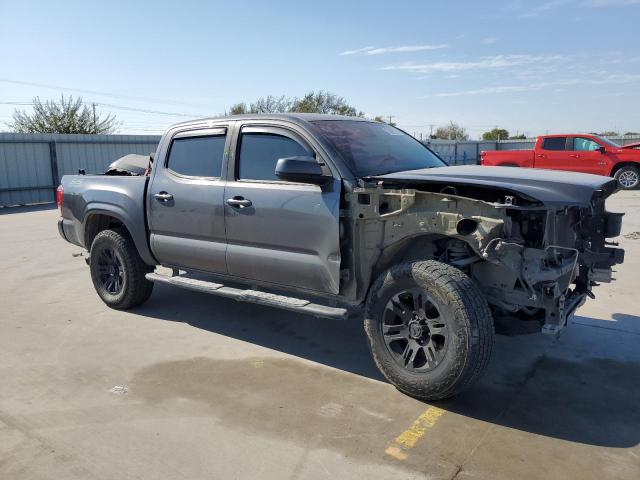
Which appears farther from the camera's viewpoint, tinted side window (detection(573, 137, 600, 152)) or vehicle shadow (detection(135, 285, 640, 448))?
tinted side window (detection(573, 137, 600, 152))

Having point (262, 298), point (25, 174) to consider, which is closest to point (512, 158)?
point (262, 298)

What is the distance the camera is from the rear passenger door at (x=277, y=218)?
4.08 m

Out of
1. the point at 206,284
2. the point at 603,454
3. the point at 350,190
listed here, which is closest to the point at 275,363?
the point at 206,284

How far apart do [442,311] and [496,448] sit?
33.2 inches

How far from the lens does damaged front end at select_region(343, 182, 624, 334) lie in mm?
3400

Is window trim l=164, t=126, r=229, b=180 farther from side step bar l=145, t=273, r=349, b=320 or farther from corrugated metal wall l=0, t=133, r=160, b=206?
corrugated metal wall l=0, t=133, r=160, b=206

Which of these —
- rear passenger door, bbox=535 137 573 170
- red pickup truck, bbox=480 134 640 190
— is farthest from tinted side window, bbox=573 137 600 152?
rear passenger door, bbox=535 137 573 170

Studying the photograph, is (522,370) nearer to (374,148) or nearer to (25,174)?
(374,148)

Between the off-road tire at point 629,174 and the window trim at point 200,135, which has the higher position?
the window trim at point 200,135

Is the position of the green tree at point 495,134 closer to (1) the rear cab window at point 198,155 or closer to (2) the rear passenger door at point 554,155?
(2) the rear passenger door at point 554,155

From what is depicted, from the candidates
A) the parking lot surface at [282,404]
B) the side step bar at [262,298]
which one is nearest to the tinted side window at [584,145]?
the parking lot surface at [282,404]

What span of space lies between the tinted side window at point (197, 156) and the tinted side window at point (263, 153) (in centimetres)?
29

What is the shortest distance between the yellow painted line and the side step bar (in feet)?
2.90

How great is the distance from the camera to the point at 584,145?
17.1m
